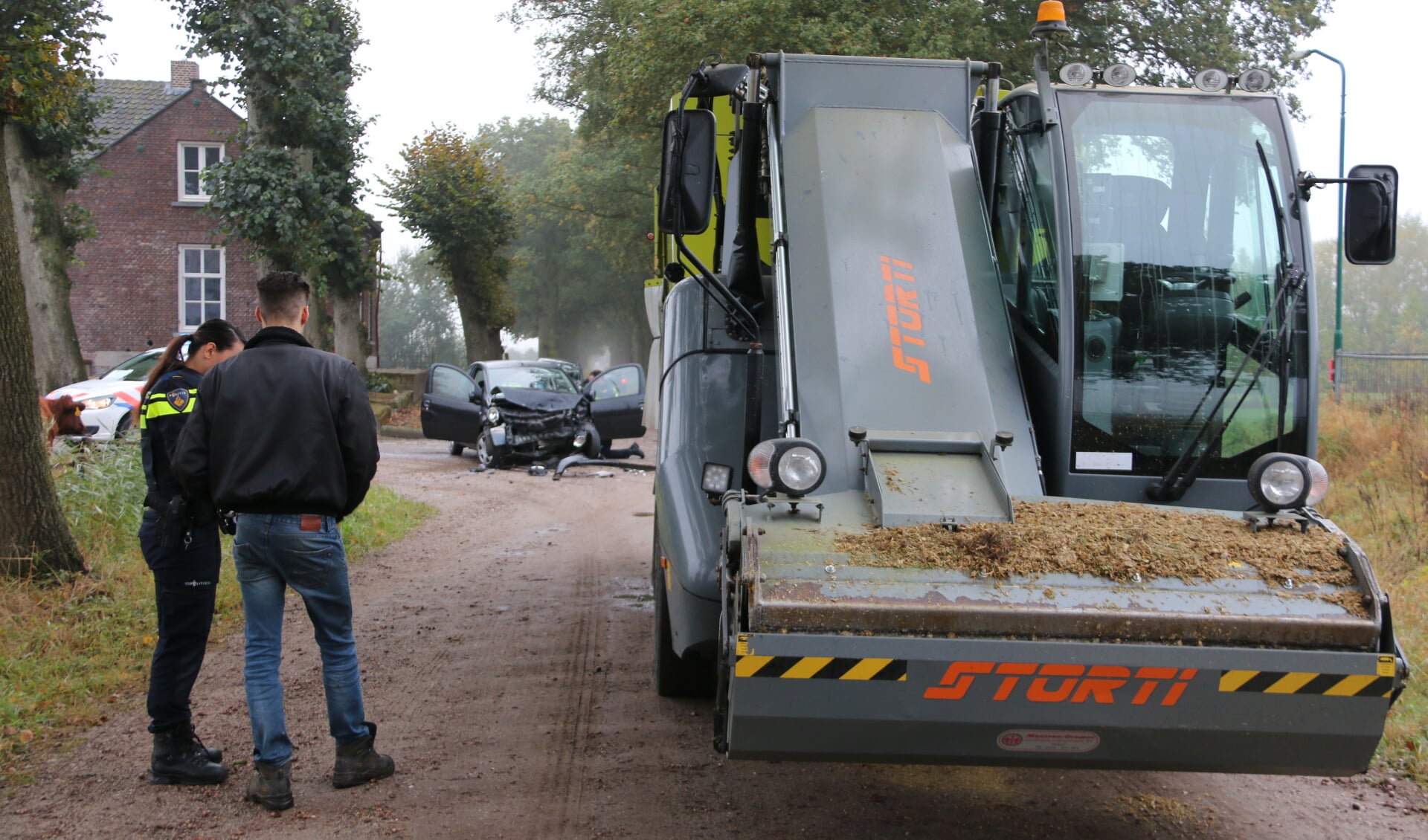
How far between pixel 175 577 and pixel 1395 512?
9898 millimetres

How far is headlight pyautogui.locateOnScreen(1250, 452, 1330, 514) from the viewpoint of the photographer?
364 cm

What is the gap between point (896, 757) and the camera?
3.34 metres

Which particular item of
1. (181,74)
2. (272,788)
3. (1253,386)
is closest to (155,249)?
(181,74)

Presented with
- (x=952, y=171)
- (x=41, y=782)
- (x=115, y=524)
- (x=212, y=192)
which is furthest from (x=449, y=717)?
(x=212, y=192)

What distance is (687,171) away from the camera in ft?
15.5

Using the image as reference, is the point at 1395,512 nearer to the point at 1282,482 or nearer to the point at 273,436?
the point at 1282,482

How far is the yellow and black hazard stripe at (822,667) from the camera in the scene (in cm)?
317

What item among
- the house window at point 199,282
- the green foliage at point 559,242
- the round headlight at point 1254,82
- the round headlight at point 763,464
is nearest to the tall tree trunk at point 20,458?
the round headlight at point 763,464

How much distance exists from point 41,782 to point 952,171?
425cm

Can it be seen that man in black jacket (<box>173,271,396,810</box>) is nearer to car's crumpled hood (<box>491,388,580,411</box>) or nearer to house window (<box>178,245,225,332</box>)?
car's crumpled hood (<box>491,388,580,411</box>)

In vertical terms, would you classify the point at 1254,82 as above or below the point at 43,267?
below

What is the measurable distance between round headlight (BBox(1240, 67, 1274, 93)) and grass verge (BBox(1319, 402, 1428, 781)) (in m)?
2.91

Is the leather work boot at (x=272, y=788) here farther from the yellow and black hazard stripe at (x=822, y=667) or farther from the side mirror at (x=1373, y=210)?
the side mirror at (x=1373, y=210)

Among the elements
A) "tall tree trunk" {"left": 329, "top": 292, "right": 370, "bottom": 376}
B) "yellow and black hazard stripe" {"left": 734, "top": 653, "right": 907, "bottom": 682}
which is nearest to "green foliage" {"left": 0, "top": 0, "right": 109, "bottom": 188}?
"yellow and black hazard stripe" {"left": 734, "top": 653, "right": 907, "bottom": 682}
